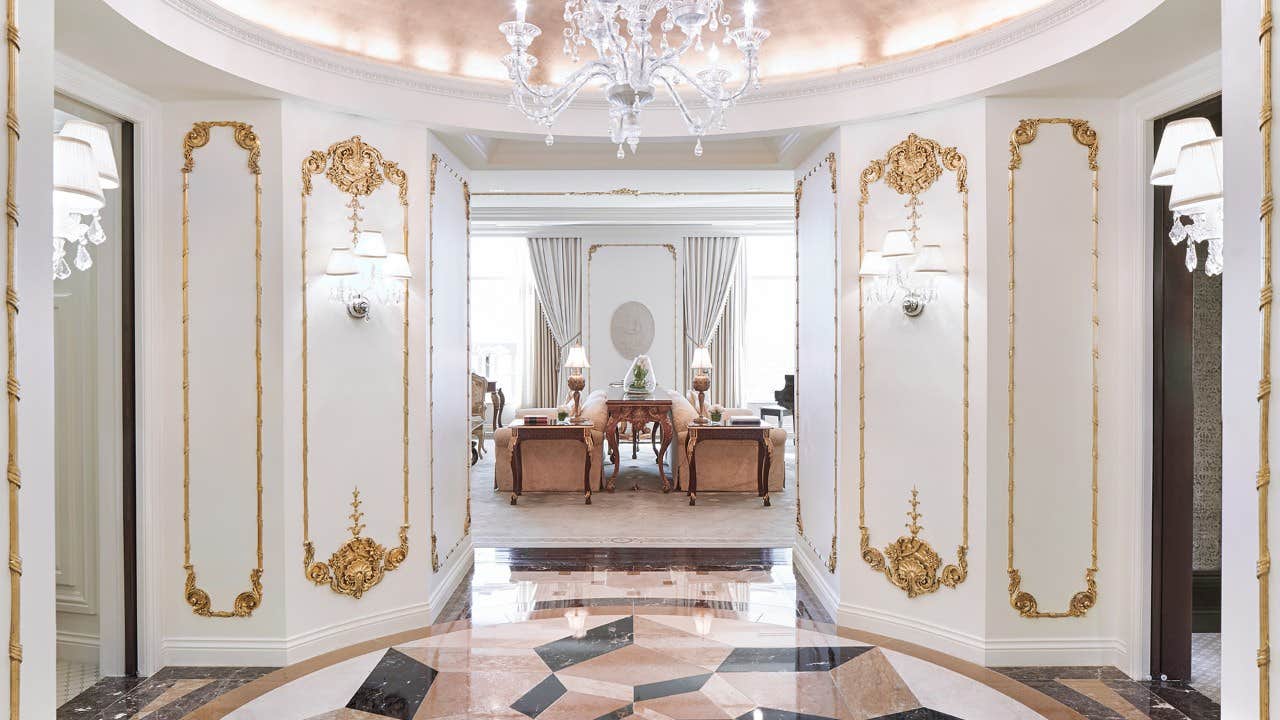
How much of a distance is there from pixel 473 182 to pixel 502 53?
9.92 ft

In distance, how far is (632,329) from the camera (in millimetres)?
10375

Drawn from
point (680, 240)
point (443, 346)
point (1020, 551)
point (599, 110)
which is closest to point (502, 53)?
point (599, 110)

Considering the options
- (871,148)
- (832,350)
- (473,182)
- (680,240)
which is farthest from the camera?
(680,240)

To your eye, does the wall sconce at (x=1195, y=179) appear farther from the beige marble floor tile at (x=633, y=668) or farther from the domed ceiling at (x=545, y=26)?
the beige marble floor tile at (x=633, y=668)

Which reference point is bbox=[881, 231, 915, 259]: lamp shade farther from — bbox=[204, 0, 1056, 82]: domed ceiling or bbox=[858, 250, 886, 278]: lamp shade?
bbox=[204, 0, 1056, 82]: domed ceiling

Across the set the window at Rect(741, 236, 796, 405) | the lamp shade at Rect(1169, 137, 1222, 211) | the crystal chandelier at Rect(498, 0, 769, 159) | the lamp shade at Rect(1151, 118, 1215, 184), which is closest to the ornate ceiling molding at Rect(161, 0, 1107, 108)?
the lamp shade at Rect(1151, 118, 1215, 184)

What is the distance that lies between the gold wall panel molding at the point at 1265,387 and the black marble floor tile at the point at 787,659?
2.02 meters

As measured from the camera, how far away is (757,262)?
10945 millimetres

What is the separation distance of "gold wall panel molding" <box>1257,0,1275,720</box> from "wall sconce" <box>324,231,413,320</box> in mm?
3067

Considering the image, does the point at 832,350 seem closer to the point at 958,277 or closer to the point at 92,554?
the point at 958,277

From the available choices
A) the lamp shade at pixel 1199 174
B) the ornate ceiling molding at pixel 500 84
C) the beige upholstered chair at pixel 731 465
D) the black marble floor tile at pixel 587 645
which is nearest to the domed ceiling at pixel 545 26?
the ornate ceiling molding at pixel 500 84

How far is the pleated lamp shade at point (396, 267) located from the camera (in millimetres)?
3516

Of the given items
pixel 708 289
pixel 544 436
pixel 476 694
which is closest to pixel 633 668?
pixel 476 694

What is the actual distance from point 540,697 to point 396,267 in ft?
6.49
